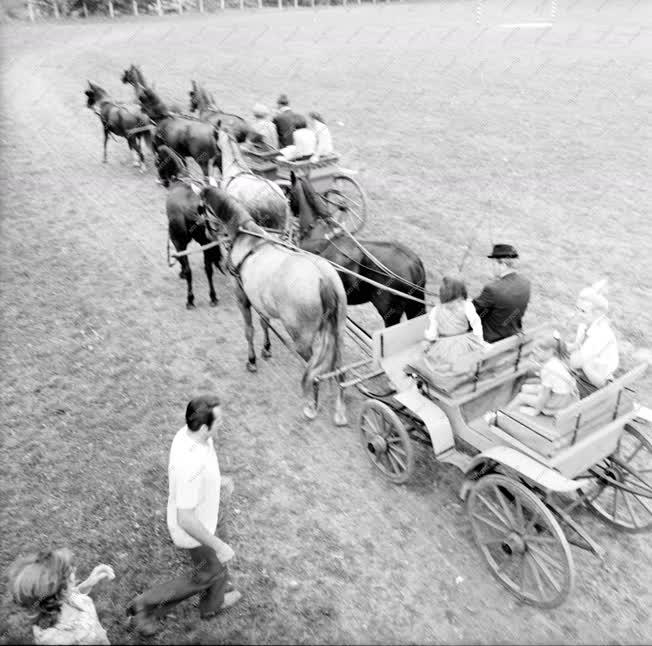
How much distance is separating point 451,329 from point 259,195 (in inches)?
165

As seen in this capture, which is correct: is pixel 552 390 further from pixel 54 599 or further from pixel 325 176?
pixel 325 176

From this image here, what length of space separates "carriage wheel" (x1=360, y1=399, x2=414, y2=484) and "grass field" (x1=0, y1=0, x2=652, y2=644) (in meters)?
0.18

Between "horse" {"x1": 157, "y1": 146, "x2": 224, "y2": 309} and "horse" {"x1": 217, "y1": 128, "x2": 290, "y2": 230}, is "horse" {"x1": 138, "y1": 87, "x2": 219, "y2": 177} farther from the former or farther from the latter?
"horse" {"x1": 157, "y1": 146, "x2": 224, "y2": 309}

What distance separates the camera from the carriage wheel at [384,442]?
486 centimetres

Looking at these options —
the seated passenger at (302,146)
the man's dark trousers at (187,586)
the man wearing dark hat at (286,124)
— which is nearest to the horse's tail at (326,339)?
the man's dark trousers at (187,586)

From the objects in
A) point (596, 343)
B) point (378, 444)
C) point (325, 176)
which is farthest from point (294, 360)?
point (596, 343)

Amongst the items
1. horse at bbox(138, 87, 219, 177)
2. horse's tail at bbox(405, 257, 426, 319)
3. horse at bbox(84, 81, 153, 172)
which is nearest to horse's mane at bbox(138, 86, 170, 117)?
horse at bbox(138, 87, 219, 177)

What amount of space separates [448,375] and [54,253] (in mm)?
7610

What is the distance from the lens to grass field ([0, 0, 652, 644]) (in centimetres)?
418

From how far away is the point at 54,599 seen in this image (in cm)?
301

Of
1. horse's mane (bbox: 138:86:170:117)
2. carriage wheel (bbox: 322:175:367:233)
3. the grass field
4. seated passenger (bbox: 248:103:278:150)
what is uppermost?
horse's mane (bbox: 138:86:170:117)

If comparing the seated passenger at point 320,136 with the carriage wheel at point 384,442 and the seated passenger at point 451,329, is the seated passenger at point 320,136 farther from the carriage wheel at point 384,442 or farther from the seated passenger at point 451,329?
the carriage wheel at point 384,442

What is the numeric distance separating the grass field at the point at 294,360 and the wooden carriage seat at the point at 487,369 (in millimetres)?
1129

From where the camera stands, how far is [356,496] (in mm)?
5039
